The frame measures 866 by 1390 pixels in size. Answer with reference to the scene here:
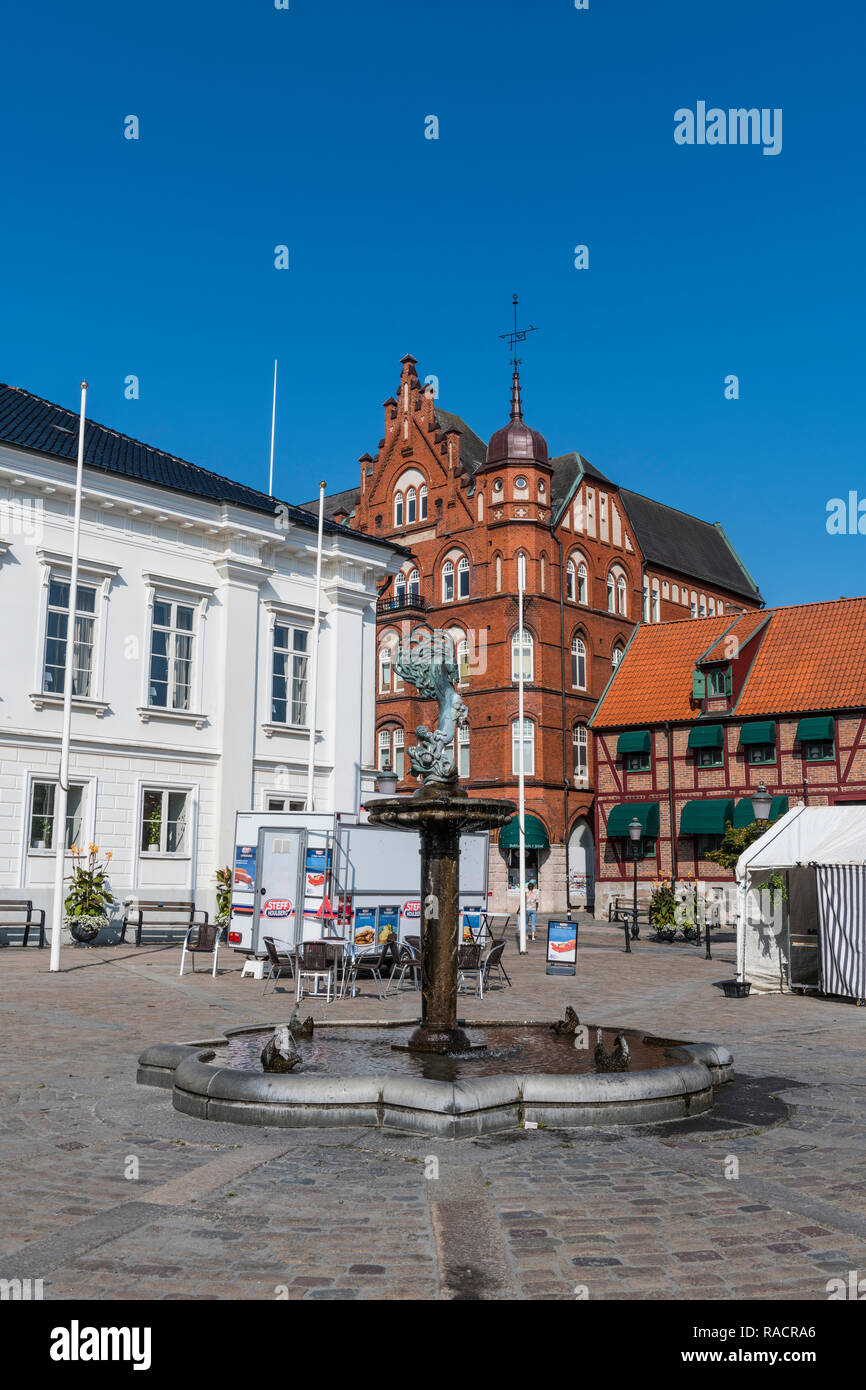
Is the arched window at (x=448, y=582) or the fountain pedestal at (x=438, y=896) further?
the arched window at (x=448, y=582)

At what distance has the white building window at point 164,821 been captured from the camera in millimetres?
28953

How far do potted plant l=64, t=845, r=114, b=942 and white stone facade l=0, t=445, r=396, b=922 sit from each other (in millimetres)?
936

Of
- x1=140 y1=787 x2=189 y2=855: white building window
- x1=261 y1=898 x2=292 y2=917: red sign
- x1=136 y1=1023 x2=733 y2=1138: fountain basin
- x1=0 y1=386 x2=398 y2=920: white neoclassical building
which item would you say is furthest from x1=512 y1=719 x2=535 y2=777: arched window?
x1=136 y1=1023 x2=733 y2=1138: fountain basin

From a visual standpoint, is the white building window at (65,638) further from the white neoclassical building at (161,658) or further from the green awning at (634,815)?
the green awning at (634,815)

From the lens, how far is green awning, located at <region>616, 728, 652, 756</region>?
4891 centimetres

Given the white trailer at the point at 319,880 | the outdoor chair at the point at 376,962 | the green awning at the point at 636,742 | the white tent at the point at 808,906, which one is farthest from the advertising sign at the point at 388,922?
the green awning at the point at 636,742

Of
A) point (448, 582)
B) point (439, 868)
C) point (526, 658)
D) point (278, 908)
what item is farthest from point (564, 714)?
point (439, 868)

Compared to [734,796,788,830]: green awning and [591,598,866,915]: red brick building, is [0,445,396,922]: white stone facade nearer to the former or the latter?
[734,796,788,830]: green awning

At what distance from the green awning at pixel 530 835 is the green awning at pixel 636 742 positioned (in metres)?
5.11

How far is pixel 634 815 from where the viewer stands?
158 feet

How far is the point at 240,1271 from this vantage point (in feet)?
17.0

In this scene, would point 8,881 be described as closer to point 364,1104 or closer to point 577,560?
point 364,1104

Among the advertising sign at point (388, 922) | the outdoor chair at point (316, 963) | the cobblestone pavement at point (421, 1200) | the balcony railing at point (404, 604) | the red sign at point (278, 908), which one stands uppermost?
the balcony railing at point (404, 604)

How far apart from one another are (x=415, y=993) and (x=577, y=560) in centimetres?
4018
